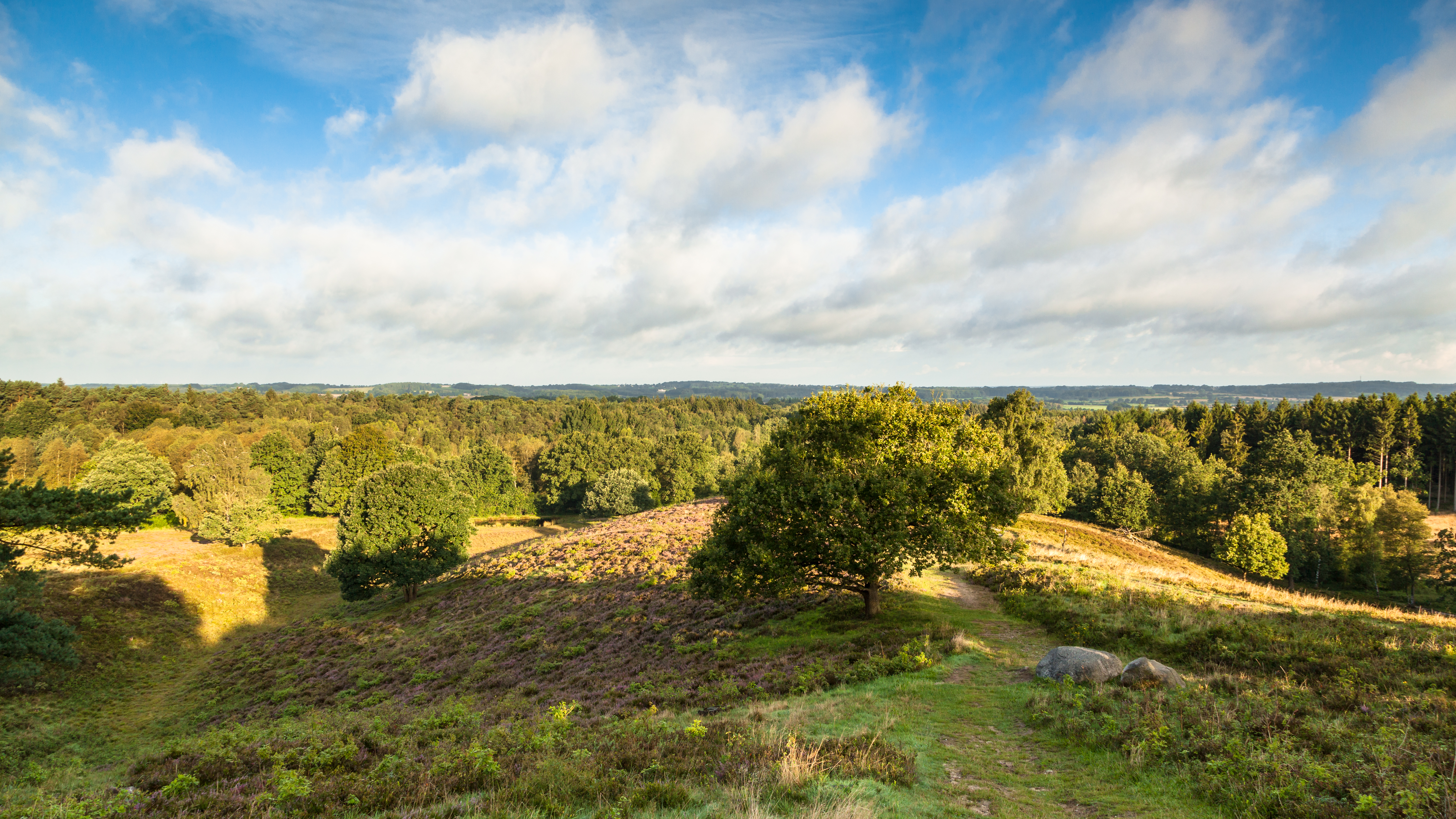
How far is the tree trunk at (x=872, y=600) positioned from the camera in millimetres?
22500

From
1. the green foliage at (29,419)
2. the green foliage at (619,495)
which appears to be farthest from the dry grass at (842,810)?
the green foliage at (29,419)

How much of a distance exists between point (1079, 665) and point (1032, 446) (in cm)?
4411

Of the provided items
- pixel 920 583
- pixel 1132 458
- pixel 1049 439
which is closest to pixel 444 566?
pixel 920 583

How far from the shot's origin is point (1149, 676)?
13828mm

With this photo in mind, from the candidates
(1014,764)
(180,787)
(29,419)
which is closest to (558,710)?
(180,787)

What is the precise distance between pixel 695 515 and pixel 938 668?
1713 inches

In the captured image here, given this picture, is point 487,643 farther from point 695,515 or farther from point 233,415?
point 233,415

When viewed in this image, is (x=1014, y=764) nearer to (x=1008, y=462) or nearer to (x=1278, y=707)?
(x=1278, y=707)

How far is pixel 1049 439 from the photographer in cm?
5441

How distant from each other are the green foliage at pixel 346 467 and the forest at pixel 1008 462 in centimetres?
25

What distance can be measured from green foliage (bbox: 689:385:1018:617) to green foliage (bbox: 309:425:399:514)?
70071 millimetres

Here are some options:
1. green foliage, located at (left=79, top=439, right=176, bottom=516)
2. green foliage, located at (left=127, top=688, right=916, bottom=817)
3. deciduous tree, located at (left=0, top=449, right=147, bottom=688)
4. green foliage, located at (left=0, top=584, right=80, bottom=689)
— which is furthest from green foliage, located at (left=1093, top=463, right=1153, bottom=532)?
green foliage, located at (left=79, top=439, right=176, bottom=516)

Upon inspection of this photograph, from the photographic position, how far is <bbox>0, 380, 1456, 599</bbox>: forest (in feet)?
187

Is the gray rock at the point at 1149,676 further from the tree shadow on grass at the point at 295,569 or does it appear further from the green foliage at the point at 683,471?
the green foliage at the point at 683,471
